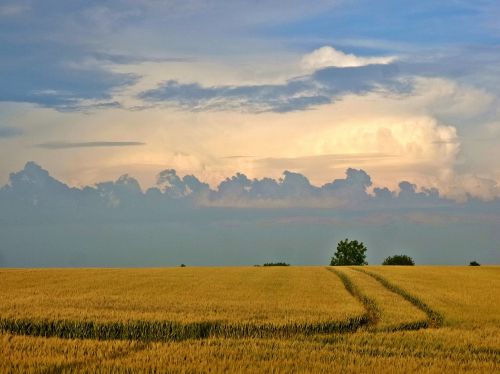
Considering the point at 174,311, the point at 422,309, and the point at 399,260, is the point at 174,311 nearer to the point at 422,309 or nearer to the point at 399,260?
the point at 422,309

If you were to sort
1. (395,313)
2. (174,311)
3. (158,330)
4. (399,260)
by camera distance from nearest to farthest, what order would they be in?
(158,330) < (174,311) < (395,313) < (399,260)

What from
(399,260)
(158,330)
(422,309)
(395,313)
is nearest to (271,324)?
(158,330)

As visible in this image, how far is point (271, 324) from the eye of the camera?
861 inches

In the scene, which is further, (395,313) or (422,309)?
(422,309)

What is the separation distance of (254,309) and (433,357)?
356 inches

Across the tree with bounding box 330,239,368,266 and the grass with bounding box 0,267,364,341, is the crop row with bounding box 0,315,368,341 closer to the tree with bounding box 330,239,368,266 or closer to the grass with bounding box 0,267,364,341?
the grass with bounding box 0,267,364,341

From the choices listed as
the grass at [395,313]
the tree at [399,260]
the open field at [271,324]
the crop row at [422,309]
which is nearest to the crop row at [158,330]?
the open field at [271,324]

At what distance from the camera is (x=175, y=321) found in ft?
72.2

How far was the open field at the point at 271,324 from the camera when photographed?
15312 mm

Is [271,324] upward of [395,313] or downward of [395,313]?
upward

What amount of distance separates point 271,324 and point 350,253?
8798 cm

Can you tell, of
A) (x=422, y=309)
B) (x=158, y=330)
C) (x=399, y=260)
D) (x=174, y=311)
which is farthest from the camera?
(x=399, y=260)

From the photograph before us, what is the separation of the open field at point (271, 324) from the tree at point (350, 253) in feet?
221

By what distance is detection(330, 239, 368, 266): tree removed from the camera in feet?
353
